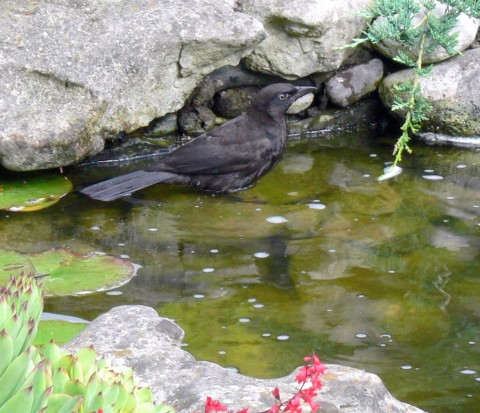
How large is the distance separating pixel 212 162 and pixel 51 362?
15.2 feet

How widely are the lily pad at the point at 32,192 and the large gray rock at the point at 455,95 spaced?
9.18ft

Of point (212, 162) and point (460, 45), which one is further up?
point (460, 45)

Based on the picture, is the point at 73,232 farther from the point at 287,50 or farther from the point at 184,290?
the point at 287,50

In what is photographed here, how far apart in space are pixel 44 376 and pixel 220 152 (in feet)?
16.0

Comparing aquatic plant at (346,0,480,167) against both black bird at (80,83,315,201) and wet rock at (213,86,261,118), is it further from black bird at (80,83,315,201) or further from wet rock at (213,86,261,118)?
wet rock at (213,86,261,118)

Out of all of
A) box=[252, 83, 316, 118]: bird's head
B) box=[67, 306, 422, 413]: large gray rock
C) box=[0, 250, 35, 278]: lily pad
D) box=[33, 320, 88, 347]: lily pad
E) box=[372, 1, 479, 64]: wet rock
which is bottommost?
box=[0, 250, 35, 278]: lily pad

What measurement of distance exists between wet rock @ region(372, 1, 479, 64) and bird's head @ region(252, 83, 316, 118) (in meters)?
0.97

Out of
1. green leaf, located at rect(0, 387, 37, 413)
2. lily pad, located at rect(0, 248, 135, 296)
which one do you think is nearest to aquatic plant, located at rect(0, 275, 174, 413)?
green leaf, located at rect(0, 387, 37, 413)

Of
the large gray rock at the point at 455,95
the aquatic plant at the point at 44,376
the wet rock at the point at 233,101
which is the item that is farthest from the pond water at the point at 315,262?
the aquatic plant at the point at 44,376

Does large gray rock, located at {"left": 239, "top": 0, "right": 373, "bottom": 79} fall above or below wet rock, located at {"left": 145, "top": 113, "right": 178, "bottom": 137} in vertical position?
above

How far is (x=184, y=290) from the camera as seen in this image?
4.62 meters

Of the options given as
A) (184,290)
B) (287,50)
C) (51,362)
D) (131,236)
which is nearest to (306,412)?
(51,362)

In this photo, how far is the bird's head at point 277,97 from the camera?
6.56 meters

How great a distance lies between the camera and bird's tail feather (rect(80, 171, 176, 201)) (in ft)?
19.2
